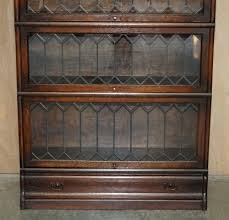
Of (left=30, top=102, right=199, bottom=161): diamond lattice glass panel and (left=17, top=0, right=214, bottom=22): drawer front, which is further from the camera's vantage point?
(left=30, top=102, right=199, bottom=161): diamond lattice glass panel

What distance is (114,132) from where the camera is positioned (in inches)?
68.3

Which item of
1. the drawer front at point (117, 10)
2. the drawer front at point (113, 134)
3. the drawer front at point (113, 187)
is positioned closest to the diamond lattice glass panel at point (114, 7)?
the drawer front at point (117, 10)

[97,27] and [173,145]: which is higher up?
[97,27]

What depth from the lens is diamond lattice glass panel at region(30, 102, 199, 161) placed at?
171cm

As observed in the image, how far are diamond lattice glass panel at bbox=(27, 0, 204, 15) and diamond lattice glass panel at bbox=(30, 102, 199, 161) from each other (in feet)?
1.14

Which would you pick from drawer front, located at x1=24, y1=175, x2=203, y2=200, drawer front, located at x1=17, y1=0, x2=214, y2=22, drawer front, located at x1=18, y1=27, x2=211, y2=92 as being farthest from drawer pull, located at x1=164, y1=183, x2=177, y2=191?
drawer front, located at x1=17, y1=0, x2=214, y2=22

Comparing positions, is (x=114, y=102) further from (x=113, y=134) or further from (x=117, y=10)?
(x=117, y=10)

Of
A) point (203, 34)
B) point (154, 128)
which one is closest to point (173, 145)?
point (154, 128)

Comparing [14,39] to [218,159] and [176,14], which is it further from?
[218,159]

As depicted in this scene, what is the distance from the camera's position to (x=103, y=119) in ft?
5.66

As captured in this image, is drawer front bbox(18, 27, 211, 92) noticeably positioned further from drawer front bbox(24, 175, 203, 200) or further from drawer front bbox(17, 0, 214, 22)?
drawer front bbox(24, 175, 203, 200)

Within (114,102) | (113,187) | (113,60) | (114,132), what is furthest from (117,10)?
(113,187)

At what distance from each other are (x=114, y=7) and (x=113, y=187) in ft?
2.23

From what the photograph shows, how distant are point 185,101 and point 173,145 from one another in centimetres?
19
